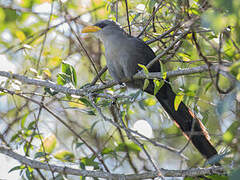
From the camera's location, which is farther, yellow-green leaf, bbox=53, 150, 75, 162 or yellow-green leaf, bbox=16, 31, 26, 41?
yellow-green leaf, bbox=16, 31, 26, 41

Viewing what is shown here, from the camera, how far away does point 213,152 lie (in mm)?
2629

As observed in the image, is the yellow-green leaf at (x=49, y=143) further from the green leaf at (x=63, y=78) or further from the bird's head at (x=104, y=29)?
the bird's head at (x=104, y=29)

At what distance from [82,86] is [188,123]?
1126mm

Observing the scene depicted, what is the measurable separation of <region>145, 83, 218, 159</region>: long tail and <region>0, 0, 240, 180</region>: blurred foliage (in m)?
0.09

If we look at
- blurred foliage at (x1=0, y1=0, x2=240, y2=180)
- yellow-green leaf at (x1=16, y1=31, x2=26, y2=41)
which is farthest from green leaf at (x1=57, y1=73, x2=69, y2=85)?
yellow-green leaf at (x1=16, y1=31, x2=26, y2=41)

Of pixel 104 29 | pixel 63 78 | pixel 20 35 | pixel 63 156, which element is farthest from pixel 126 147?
pixel 20 35

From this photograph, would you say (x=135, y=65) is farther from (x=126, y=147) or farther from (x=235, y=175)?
(x=235, y=175)

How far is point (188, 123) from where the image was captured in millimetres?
3021

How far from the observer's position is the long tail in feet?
8.67

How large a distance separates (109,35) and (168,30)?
0.90 meters

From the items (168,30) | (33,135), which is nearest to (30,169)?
(33,135)

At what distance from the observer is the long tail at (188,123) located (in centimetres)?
264

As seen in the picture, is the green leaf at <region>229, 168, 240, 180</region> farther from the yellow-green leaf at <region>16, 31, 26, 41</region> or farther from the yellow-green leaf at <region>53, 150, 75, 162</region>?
the yellow-green leaf at <region>16, 31, 26, 41</region>

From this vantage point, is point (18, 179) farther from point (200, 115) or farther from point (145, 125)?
point (200, 115)
